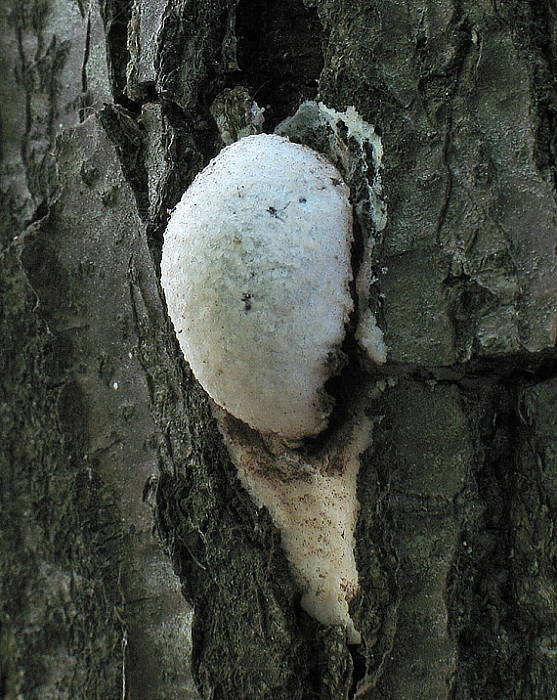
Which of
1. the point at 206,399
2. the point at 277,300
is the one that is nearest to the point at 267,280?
the point at 277,300

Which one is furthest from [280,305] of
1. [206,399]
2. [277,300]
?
[206,399]

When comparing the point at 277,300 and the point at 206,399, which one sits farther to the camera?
the point at 206,399

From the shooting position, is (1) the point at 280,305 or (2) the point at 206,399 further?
(2) the point at 206,399

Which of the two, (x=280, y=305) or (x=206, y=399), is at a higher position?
(x=280, y=305)

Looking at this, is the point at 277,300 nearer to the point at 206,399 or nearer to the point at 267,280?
the point at 267,280
